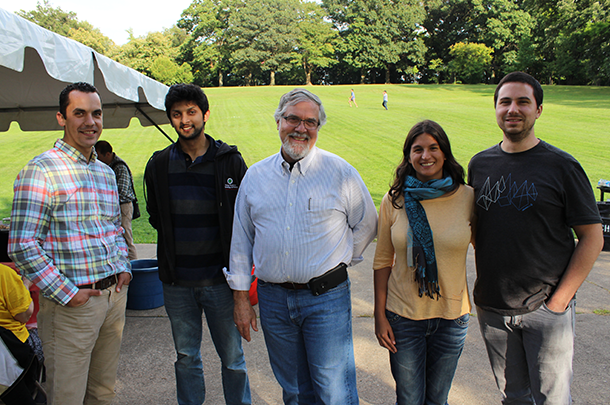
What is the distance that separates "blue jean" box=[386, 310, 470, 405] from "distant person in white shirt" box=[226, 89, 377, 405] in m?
0.27

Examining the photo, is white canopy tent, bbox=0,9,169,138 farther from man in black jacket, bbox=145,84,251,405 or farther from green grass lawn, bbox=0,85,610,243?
green grass lawn, bbox=0,85,610,243

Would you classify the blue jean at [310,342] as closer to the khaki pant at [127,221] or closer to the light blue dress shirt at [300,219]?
the light blue dress shirt at [300,219]

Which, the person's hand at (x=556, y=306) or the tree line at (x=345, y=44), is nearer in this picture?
the person's hand at (x=556, y=306)

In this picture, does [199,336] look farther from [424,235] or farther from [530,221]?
[530,221]

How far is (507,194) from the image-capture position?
2.18m

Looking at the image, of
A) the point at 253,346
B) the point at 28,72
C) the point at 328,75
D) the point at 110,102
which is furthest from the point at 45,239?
the point at 328,75

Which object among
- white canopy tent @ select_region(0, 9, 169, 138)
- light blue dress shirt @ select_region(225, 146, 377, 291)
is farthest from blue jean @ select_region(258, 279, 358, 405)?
white canopy tent @ select_region(0, 9, 169, 138)

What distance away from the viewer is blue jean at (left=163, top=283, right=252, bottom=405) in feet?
8.53

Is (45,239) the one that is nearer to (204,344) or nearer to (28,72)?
(204,344)

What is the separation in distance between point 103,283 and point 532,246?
8.08 feet

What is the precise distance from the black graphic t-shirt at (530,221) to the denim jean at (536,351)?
79mm

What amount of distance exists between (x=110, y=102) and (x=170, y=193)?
13.5 ft

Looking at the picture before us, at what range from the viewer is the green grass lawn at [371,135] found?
1312cm

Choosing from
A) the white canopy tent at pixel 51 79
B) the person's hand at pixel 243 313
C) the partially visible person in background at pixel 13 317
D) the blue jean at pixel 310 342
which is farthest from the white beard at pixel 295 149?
the partially visible person in background at pixel 13 317
